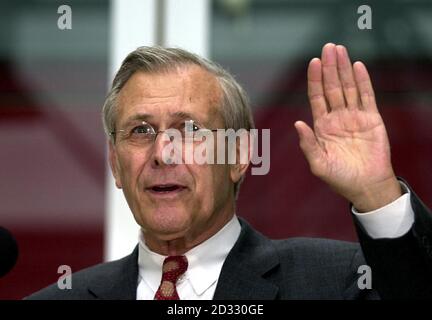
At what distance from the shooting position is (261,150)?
1.91 metres

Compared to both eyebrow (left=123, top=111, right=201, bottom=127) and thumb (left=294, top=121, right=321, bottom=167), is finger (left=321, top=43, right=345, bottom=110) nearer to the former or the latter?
thumb (left=294, top=121, right=321, bottom=167)

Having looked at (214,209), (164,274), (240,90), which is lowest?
(164,274)

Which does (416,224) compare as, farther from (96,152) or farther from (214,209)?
(96,152)

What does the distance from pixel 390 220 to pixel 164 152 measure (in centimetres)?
38

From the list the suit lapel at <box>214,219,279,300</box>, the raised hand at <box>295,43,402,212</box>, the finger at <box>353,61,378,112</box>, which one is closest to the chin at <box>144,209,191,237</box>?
the suit lapel at <box>214,219,279,300</box>

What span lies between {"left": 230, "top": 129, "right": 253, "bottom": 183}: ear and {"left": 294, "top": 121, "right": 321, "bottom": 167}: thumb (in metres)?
0.25

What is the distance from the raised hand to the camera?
48.6 inches

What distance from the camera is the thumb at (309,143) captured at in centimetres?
127

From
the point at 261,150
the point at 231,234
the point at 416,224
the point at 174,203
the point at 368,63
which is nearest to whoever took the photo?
the point at 416,224

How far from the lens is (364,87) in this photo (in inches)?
50.6

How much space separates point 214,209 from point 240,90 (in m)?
0.24

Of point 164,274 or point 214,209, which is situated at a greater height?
point 214,209
